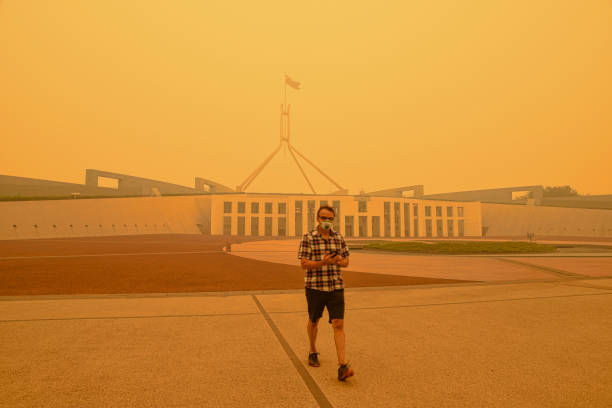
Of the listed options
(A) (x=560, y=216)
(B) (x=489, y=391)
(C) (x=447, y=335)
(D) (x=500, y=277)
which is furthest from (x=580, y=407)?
(A) (x=560, y=216)

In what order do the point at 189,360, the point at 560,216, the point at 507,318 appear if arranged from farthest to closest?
the point at 560,216 < the point at 507,318 < the point at 189,360

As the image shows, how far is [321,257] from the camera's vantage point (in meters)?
3.78

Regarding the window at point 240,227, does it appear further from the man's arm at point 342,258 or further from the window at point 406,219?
the man's arm at point 342,258

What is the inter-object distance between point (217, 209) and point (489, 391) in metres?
56.4

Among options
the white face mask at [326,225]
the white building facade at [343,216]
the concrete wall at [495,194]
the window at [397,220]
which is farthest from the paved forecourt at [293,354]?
the concrete wall at [495,194]

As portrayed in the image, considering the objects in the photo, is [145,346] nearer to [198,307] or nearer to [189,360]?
[189,360]

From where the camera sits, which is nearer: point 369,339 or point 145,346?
point 145,346

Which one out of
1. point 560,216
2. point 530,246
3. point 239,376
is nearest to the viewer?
point 239,376

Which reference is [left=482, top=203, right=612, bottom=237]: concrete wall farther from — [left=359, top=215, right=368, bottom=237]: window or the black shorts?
the black shorts

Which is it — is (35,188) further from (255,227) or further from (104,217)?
(255,227)

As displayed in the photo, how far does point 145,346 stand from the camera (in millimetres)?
4441

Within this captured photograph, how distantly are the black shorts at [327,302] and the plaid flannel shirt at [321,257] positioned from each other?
0.20 ft

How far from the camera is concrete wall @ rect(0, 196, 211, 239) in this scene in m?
41.6

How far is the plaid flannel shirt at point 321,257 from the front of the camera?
12.2ft
